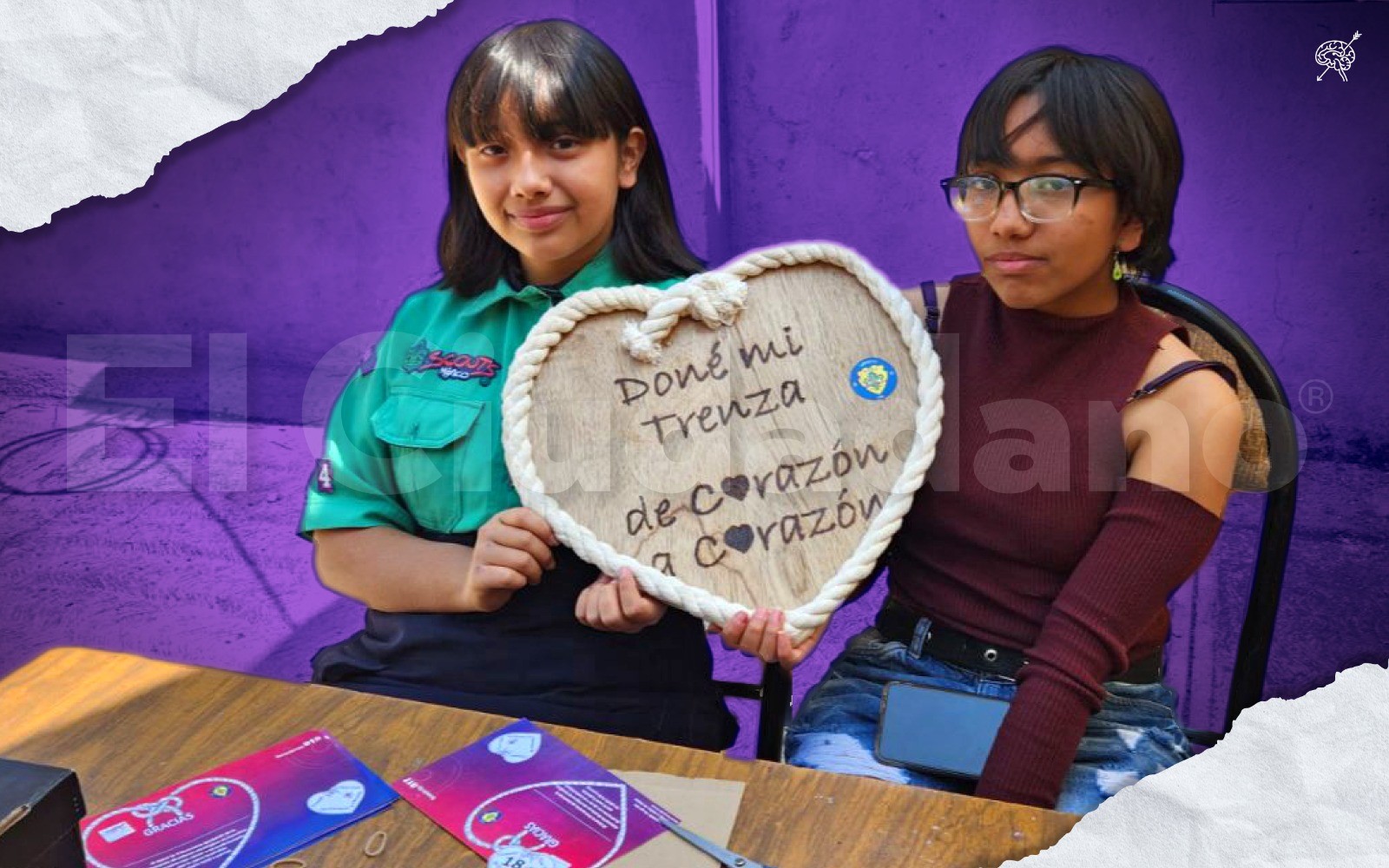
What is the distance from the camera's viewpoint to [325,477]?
1647 millimetres

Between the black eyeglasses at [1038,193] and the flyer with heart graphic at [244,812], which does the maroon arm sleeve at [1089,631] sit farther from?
the flyer with heart graphic at [244,812]

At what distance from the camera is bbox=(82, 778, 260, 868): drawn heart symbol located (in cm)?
101

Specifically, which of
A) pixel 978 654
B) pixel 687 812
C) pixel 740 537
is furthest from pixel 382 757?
pixel 978 654

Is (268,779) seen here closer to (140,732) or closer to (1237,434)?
(140,732)

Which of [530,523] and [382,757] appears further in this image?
[530,523]

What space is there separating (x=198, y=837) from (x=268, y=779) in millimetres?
92

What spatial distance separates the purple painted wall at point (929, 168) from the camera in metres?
1.73

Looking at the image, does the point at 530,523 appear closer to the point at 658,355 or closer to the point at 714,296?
the point at 658,355

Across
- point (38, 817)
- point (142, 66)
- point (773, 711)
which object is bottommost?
point (773, 711)

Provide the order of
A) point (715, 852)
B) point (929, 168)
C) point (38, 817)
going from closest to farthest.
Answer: point (38, 817)
point (715, 852)
point (929, 168)

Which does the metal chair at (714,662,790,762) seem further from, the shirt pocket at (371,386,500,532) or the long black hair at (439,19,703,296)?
the long black hair at (439,19,703,296)

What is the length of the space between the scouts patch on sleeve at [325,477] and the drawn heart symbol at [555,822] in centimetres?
70

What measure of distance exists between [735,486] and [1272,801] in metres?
0.71
